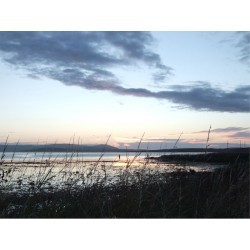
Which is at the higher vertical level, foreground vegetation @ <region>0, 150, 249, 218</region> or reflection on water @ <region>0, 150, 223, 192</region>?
reflection on water @ <region>0, 150, 223, 192</region>

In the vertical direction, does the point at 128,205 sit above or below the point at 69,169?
below

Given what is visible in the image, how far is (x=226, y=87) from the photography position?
6691mm

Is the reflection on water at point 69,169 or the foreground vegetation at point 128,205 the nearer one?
the foreground vegetation at point 128,205

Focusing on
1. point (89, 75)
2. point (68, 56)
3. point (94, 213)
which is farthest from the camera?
point (89, 75)

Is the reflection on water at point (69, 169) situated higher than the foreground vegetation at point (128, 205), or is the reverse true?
the reflection on water at point (69, 169)

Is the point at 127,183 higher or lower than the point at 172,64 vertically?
lower

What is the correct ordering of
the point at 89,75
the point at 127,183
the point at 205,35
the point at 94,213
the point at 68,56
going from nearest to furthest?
the point at 94,213 → the point at 127,183 → the point at 205,35 → the point at 68,56 → the point at 89,75

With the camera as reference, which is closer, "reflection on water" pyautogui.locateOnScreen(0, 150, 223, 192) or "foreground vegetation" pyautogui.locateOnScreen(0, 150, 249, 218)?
"foreground vegetation" pyautogui.locateOnScreen(0, 150, 249, 218)

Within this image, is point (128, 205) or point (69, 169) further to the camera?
point (69, 169)

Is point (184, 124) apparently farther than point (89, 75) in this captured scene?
No
